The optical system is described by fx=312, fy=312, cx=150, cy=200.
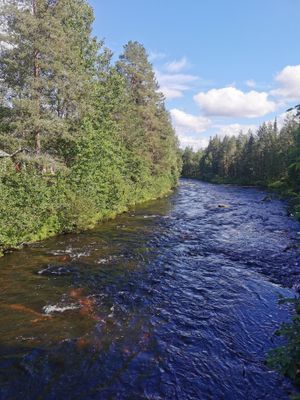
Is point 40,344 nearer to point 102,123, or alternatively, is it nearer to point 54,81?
point 54,81

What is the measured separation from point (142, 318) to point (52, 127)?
14.1 metres

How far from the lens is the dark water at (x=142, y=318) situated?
7090 mm

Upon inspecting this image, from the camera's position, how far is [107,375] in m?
7.34

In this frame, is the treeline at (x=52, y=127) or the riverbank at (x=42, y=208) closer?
the riverbank at (x=42, y=208)

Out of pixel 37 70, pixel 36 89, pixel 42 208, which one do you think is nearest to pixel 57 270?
pixel 42 208

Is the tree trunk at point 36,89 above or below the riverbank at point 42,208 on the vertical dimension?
above

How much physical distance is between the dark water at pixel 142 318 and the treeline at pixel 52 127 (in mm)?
2307

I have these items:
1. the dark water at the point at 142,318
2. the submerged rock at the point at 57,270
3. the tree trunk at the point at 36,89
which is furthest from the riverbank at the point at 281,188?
the tree trunk at the point at 36,89

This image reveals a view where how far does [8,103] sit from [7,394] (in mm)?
19033

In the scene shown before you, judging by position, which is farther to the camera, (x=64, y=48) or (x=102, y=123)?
(x=102, y=123)

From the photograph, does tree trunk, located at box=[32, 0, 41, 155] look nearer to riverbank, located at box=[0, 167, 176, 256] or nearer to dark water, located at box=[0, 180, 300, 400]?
riverbank, located at box=[0, 167, 176, 256]

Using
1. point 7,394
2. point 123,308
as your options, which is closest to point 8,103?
point 123,308

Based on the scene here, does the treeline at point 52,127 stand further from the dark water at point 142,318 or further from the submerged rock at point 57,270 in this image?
the submerged rock at point 57,270

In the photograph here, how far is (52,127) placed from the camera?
19.6 m
